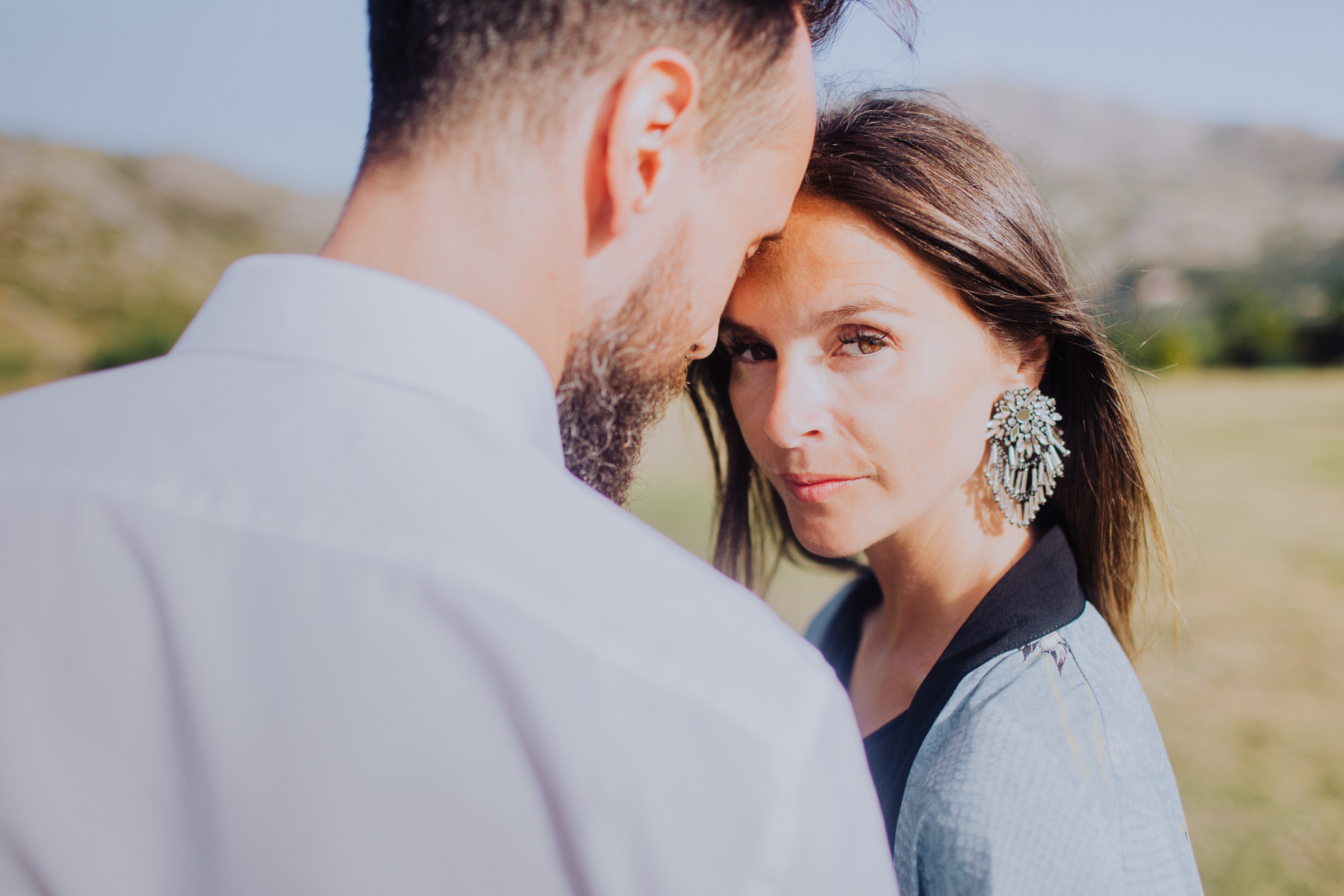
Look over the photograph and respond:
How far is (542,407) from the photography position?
101 centimetres

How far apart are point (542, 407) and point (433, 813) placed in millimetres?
446

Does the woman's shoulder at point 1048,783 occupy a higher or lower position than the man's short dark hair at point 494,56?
lower

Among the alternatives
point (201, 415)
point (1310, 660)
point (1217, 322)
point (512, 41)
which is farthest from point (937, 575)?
point (1217, 322)

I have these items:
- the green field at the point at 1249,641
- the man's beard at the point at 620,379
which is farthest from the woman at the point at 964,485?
the man's beard at the point at 620,379

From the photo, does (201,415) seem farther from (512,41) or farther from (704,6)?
(704,6)

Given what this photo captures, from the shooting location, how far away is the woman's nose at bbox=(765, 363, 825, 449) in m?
1.93

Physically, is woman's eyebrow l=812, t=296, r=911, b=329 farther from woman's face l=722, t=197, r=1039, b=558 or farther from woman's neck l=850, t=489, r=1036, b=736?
woman's neck l=850, t=489, r=1036, b=736

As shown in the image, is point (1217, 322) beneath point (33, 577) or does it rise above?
beneath

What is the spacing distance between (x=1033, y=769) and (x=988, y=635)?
0.35m

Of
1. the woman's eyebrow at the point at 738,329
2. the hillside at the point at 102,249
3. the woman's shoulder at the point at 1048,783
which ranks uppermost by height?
the woman's eyebrow at the point at 738,329

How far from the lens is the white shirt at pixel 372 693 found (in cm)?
76

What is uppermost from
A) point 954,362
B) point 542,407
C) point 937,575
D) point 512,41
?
point 512,41

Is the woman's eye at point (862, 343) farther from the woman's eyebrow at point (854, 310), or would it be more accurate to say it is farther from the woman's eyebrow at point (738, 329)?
the woman's eyebrow at point (738, 329)

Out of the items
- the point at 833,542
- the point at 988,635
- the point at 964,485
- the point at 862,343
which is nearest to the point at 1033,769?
the point at 988,635
